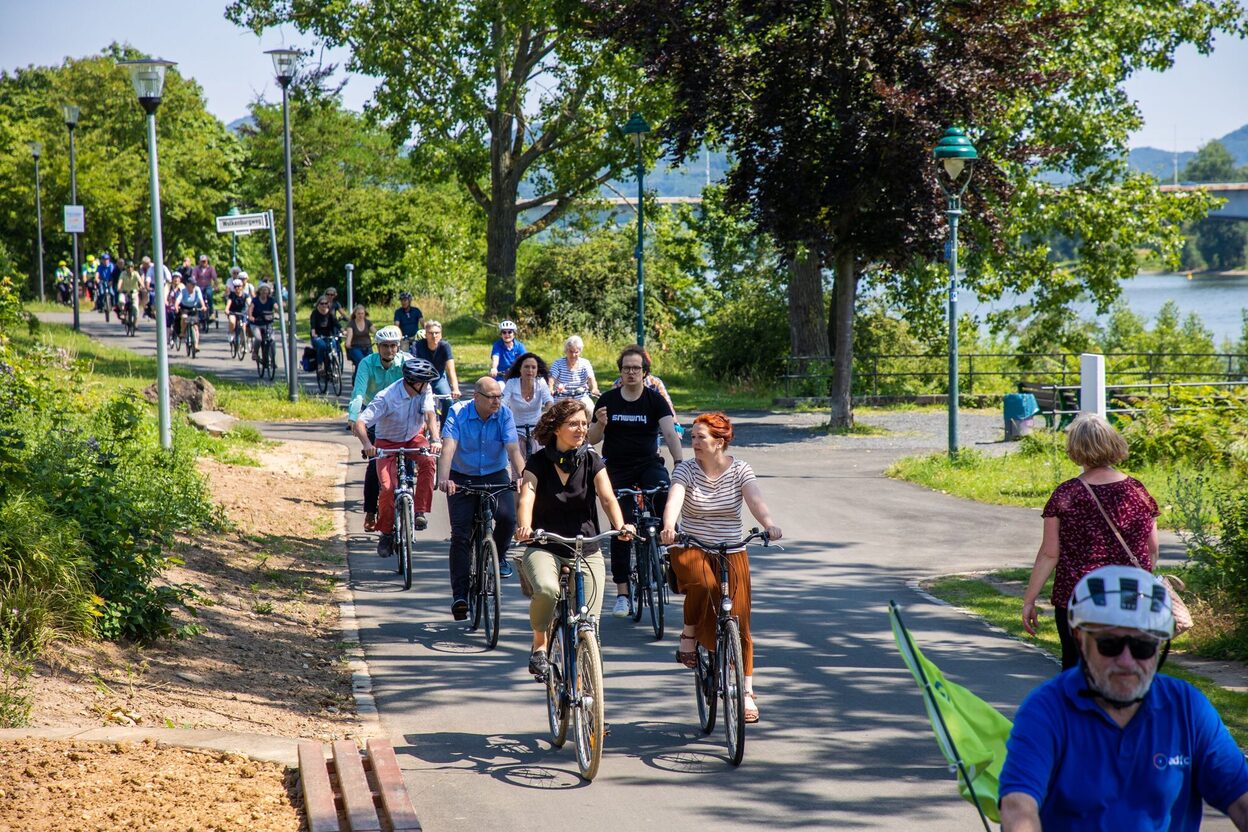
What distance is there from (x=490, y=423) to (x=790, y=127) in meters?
14.4

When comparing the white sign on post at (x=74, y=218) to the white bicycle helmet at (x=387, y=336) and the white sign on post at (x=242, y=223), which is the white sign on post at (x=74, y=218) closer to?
the white sign on post at (x=242, y=223)

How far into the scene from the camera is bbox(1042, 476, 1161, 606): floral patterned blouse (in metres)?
6.29

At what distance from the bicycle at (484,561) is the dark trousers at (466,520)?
4 cm

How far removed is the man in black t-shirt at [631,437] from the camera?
1043 centimetres

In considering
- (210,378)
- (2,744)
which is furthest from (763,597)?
(210,378)

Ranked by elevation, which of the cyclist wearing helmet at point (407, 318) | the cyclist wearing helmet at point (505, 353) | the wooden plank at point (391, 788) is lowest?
the wooden plank at point (391, 788)

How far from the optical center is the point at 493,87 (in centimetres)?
3712

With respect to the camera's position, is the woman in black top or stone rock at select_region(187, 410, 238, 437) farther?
stone rock at select_region(187, 410, 238, 437)

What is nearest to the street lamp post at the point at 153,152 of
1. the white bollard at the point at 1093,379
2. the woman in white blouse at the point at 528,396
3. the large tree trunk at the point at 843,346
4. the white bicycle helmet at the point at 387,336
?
the white bicycle helmet at the point at 387,336

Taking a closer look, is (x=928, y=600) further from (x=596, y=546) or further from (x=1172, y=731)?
(x=1172, y=731)

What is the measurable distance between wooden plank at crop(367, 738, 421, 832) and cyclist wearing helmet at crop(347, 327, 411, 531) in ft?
17.3

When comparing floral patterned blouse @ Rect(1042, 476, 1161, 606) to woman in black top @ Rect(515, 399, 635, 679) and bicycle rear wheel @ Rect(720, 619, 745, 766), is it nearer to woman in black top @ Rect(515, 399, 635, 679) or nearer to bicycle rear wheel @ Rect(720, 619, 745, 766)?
bicycle rear wheel @ Rect(720, 619, 745, 766)

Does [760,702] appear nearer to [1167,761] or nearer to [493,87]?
[1167,761]

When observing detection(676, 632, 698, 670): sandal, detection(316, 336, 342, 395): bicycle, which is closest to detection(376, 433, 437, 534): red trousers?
detection(676, 632, 698, 670): sandal
